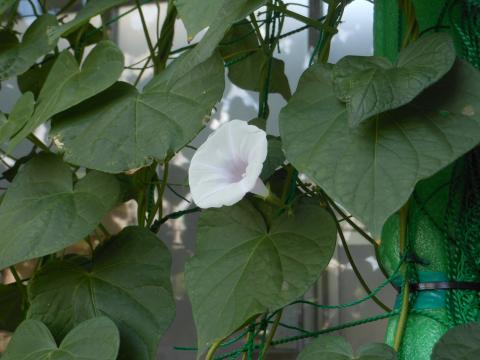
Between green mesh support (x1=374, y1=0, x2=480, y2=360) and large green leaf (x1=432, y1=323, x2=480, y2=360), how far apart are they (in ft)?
0.28

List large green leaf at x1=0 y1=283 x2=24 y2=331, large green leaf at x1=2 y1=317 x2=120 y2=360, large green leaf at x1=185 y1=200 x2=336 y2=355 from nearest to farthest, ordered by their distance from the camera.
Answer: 1. large green leaf at x1=185 y1=200 x2=336 y2=355
2. large green leaf at x1=2 y1=317 x2=120 y2=360
3. large green leaf at x1=0 y1=283 x2=24 y2=331

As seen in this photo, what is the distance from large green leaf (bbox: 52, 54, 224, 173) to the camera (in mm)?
730

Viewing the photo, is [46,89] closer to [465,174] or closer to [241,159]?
[241,159]

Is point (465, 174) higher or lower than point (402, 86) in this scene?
lower

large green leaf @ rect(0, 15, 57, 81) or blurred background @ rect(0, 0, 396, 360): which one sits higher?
large green leaf @ rect(0, 15, 57, 81)

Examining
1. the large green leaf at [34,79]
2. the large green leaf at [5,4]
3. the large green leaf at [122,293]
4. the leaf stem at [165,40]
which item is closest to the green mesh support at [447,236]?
the large green leaf at [122,293]

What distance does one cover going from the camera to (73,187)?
0.88 meters

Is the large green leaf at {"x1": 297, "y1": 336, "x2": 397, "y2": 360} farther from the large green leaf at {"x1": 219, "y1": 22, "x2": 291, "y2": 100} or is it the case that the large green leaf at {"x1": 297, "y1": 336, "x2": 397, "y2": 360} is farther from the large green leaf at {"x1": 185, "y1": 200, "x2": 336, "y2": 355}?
the large green leaf at {"x1": 219, "y1": 22, "x2": 291, "y2": 100}

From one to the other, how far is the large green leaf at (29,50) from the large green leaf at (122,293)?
1.03ft

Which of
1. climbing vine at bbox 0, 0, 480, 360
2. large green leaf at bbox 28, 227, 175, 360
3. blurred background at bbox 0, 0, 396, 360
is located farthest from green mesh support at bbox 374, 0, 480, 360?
blurred background at bbox 0, 0, 396, 360

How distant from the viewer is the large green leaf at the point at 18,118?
88 cm

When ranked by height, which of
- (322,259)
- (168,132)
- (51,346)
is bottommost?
(51,346)

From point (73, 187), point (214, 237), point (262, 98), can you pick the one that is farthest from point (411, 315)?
point (73, 187)

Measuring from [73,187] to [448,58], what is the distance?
506 millimetres
